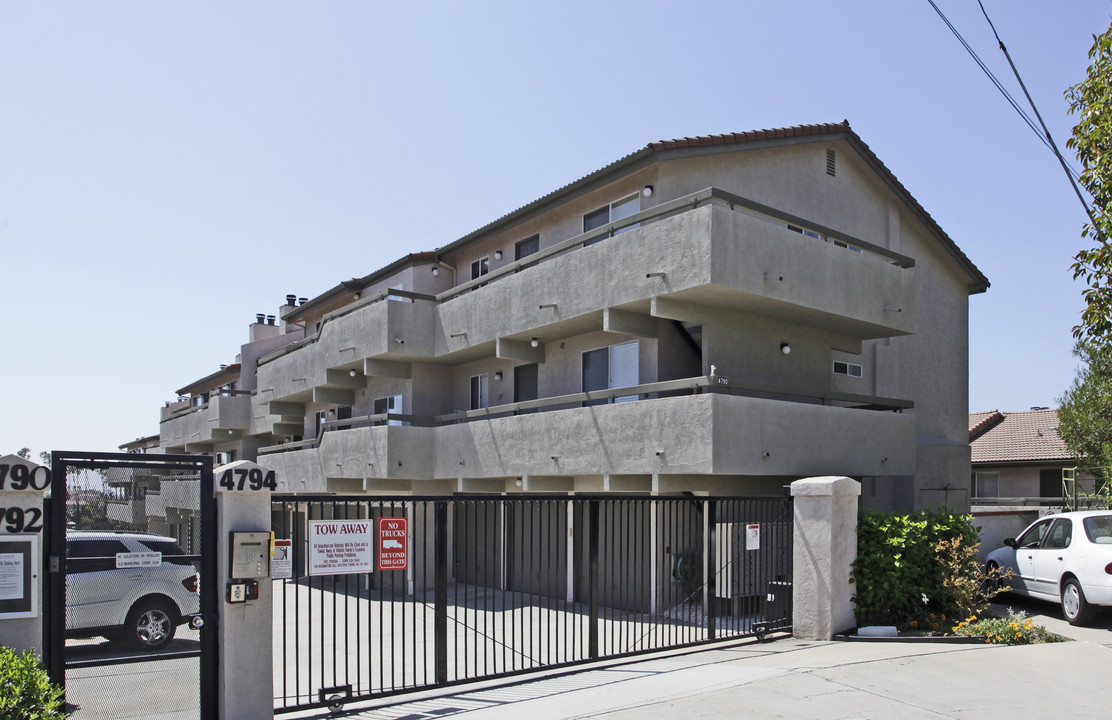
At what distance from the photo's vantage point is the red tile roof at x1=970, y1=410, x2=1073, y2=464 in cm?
3306

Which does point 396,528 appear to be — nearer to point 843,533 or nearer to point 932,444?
point 843,533

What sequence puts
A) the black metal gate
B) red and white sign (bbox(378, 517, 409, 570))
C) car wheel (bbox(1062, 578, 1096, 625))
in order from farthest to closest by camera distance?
car wheel (bbox(1062, 578, 1096, 625)) → red and white sign (bbox(378, 517, 409, 570)) → the black metal gate

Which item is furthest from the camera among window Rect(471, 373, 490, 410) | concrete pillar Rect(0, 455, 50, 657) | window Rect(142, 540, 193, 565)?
window Rect(471, 373, 490, 410)

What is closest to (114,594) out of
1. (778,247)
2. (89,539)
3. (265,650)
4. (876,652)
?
(89,539)

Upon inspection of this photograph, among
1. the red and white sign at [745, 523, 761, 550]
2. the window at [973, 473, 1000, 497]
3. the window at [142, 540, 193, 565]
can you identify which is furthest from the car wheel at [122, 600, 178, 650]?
the window at [973, 473, 1000, 497]

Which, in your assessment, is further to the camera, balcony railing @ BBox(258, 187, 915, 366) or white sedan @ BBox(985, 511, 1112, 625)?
balcony railing @ BBox(258, 187, 915, 366)

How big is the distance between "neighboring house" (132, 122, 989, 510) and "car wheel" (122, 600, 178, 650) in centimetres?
926

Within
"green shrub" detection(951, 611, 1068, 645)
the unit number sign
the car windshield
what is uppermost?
the unit number sign

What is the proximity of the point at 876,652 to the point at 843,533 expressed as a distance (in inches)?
72.5

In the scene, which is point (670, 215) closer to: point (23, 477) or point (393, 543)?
point (393, 543)

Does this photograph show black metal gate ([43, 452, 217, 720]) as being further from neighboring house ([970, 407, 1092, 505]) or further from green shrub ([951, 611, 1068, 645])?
neighboring house ([970, 407, 1092, 505])

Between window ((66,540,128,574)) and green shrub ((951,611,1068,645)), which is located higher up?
window ((66,540,128,574))

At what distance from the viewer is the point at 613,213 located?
19.5 m

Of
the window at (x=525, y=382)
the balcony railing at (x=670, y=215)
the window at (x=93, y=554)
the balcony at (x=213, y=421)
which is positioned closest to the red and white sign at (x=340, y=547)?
the window at (x=93, y=554)
